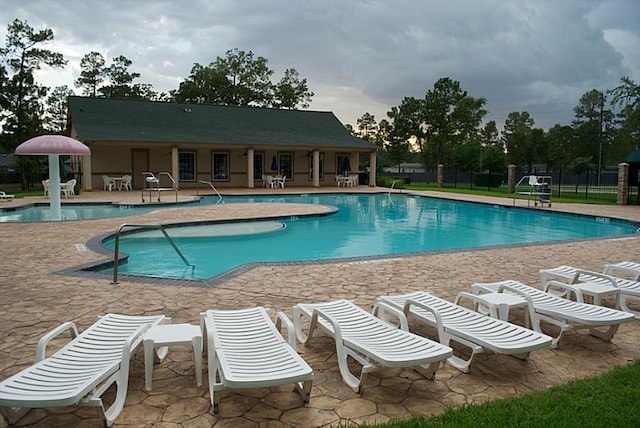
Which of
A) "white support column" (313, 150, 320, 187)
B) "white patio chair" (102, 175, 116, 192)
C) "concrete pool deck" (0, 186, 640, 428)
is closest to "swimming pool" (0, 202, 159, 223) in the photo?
"concrete pool deck" (0, 186, 640, 428)

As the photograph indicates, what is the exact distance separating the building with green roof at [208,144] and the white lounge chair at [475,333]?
20.5 metres

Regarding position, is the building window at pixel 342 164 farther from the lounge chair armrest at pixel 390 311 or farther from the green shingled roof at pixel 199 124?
the lounge chair armrest at pixel 390 311

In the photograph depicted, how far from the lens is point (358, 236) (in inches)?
487

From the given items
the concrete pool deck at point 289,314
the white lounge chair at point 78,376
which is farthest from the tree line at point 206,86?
the white lounge chair at point 78,376

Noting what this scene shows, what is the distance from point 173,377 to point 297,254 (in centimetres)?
669

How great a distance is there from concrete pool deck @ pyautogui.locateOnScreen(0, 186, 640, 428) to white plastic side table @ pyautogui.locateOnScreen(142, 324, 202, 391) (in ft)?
0.39

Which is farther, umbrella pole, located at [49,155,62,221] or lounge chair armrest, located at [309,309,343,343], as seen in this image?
umbrella pole, located at [49,155,62,221]

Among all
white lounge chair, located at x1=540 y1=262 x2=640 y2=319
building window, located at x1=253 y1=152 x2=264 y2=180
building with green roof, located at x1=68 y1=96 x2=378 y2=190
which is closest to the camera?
white lounge chair, located at x1=540 y1=262 x2=640 y2=319

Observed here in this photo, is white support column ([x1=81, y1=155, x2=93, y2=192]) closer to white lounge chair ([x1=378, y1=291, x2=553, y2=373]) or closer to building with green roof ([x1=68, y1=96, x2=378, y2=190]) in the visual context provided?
building with green roof ([x1=68, y1=96, x2=378, y2=190])

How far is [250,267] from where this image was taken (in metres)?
6.90

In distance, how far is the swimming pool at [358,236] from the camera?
921 centimetres

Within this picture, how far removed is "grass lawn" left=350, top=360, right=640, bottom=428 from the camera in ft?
8.70

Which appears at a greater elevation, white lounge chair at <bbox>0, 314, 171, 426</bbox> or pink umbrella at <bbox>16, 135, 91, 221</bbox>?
pink umbrella at <bbox>16, 135, 91, 221</bbox>

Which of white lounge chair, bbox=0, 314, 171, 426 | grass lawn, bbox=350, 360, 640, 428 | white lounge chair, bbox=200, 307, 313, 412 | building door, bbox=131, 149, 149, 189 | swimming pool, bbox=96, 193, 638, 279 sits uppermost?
building door, bbox=131, 149, 149, 189
